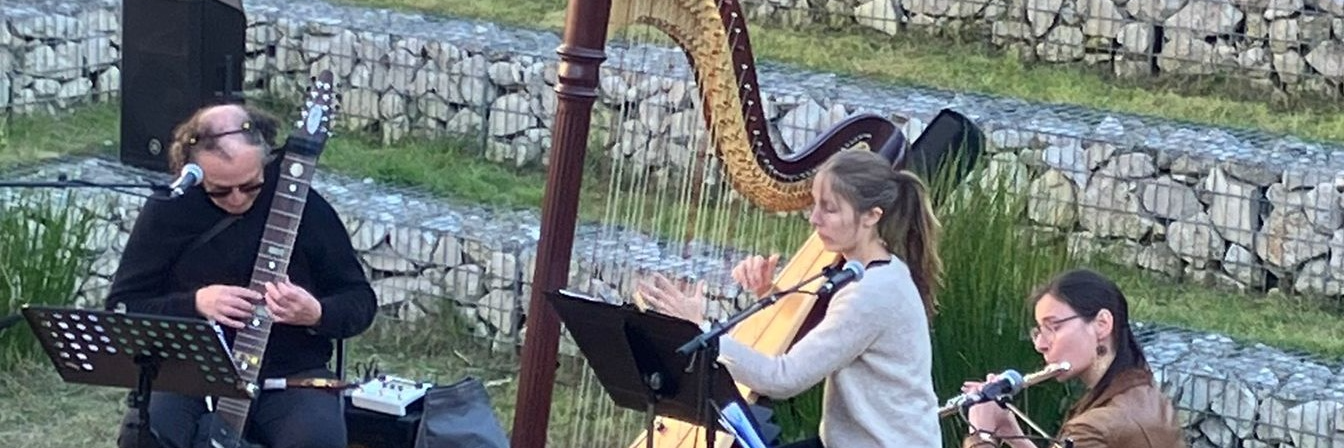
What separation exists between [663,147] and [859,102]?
2113 mm

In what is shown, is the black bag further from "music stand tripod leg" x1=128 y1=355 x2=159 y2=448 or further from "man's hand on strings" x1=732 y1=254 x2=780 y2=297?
"man's hand on strings" x1=732 y1=254 x2=780 y2=297

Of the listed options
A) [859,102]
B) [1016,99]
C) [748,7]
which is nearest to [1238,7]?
[1016,99]

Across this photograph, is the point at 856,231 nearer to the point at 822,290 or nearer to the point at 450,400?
the point at 822,290

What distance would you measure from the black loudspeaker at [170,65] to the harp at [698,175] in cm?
248

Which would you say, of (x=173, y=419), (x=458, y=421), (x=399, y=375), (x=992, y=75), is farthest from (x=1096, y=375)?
(x=992, y=75)

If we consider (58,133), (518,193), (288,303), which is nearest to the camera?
(288,303)

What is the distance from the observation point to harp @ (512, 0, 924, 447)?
455 cm

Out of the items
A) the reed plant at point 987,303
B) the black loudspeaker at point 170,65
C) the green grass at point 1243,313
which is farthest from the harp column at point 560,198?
the black loudspeaker at point 170,65

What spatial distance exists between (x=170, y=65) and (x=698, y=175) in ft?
10.8

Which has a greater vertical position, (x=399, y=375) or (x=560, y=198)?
(x=560, y=198)

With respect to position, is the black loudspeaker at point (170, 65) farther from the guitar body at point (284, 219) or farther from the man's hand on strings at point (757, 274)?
the man's hand on strings at point (757, 274)

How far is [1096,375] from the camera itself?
4.58 meters

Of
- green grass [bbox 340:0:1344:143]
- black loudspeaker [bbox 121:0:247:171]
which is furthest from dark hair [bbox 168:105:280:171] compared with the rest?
green grass [bbox 340:0:1344:143]

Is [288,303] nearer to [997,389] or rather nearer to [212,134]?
[212,134]
